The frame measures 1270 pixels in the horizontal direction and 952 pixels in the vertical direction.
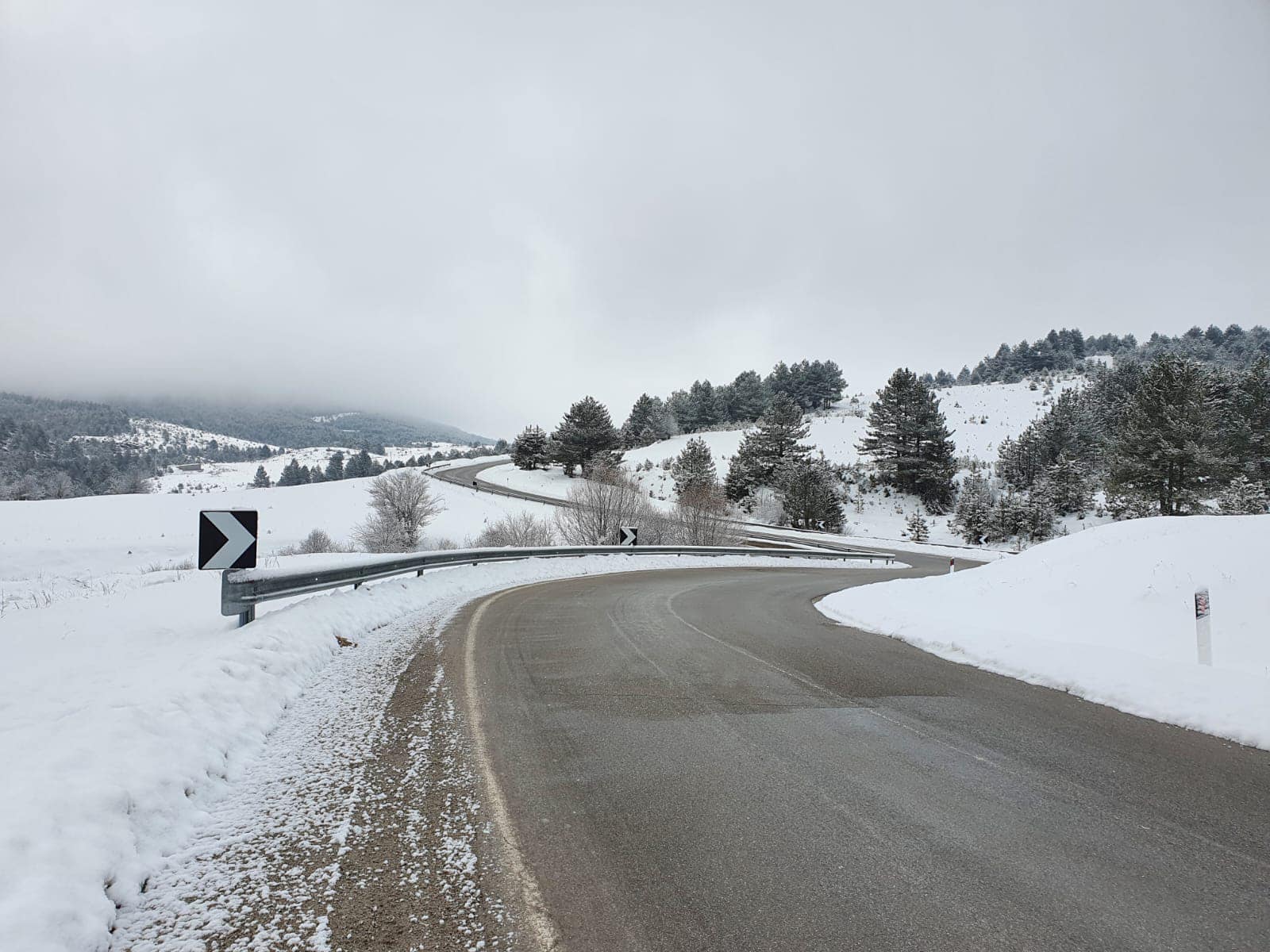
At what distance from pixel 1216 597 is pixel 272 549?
41647mm

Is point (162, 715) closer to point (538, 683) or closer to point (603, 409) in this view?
point (538, 683)

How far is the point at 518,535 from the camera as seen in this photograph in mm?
33938

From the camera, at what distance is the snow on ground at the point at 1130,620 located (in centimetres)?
519

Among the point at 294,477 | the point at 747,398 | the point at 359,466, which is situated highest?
the point at 747,398

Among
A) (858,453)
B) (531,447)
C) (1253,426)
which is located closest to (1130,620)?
(1253,426)

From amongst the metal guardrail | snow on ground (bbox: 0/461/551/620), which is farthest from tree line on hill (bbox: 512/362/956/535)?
the metal guardrail

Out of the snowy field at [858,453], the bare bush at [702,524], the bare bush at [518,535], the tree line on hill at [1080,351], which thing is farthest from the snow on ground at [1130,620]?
the tree line on hill at [1080,351]

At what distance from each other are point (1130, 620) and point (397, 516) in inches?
1466

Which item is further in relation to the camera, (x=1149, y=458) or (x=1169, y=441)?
(x=1149, y=458)

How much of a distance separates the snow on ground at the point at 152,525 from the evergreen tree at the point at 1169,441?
37714 millimetres

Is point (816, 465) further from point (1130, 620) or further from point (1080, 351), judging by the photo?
point (1080, 351)

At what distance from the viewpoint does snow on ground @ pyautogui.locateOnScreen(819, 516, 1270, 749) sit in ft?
17.0

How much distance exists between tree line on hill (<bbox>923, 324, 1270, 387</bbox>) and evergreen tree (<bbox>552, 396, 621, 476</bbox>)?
63436 mm

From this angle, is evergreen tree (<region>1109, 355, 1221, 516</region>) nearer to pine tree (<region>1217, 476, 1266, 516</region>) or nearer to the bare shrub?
pine tree (<region>1217, 476, 1266, 516</region>)
